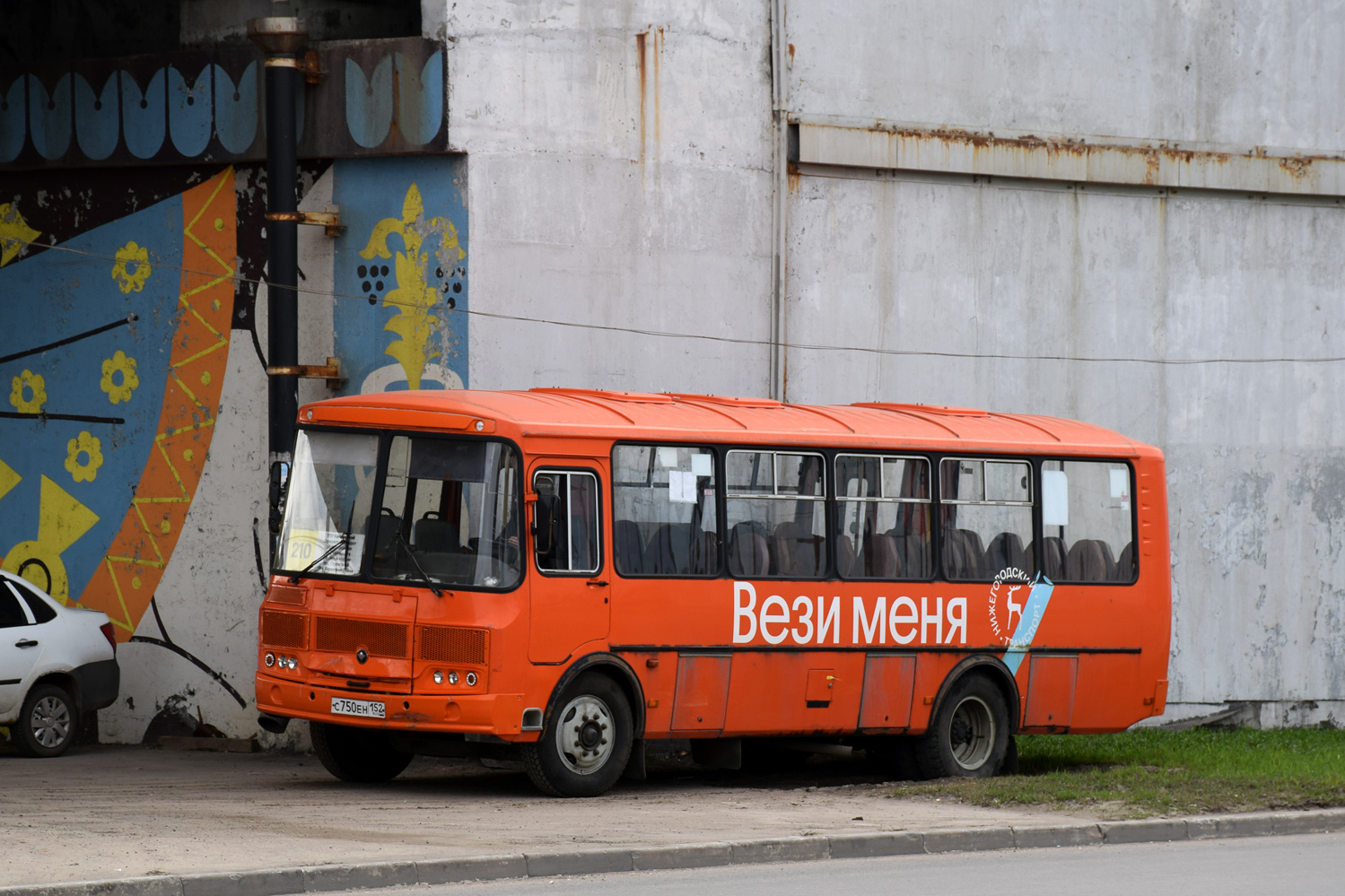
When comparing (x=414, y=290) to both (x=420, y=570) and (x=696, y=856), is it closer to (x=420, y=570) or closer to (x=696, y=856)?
(x=420, y=570)

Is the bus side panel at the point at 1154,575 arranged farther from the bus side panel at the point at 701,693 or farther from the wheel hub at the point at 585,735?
the wheel hub at the point at 585,735

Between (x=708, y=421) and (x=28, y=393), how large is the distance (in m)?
7.65

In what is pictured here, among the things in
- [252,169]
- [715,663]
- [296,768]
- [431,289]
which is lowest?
[296,768]

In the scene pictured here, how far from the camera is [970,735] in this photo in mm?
15180

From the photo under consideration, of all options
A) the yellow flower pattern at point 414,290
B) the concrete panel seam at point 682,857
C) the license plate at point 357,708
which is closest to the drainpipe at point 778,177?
the yellow flower pattern at point 414,290

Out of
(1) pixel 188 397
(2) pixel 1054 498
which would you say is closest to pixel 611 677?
(2) pixel 1054 498

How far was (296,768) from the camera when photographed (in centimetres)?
1516

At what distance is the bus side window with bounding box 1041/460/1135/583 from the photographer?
1538 cm

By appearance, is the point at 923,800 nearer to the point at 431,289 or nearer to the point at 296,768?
the point at 296,768

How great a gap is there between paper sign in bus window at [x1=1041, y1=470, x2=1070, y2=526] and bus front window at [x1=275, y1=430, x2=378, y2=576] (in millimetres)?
5697

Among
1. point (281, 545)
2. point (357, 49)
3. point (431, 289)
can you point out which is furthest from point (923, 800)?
point (357, 49)

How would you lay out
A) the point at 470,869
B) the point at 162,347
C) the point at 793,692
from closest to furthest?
the point at 470,869
the point at 793,692
the point at 162,347

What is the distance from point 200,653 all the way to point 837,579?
6.28 meters

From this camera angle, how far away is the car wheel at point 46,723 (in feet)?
52.5
